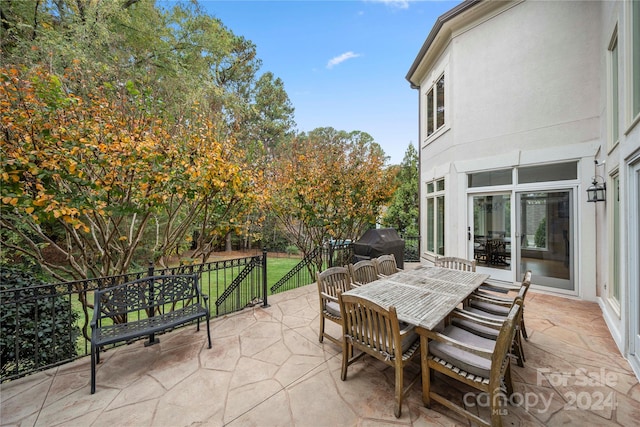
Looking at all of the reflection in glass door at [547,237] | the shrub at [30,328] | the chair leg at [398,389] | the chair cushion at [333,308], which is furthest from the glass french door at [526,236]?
the shrub at [30,328]

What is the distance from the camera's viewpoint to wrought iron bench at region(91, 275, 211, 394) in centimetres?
262

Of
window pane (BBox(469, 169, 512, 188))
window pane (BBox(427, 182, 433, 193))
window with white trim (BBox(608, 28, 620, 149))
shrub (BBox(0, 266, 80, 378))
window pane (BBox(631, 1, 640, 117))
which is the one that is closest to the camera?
window pane (BBox(631, 1, 640, 117))

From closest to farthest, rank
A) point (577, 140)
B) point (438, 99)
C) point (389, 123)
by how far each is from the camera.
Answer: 1. point (577, 140)
2. point (438, 99)
3. point (389, 123)

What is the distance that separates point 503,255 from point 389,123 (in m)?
10.8

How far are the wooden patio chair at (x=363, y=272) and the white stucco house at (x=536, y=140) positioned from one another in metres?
3.11

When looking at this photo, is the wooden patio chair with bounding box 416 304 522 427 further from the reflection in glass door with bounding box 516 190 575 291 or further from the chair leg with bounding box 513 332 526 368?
the reflection in glass door with bounding box 516 190 575 291

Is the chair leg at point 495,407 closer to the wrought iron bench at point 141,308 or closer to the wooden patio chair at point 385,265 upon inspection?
the wooden patio chair at point 385,265

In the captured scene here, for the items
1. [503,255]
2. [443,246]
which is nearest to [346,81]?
[443,246]

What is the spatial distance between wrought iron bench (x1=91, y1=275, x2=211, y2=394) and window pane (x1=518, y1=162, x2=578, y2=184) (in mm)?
6776

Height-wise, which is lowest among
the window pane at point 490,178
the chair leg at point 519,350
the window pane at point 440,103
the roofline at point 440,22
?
the chair leg at point 519,350

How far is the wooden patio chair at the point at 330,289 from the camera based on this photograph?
121 inches

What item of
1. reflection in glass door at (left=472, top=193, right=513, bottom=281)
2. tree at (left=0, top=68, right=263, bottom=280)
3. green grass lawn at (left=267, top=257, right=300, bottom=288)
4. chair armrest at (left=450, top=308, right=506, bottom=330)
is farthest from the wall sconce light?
green grass lawn at (left=267, top=257, right=300, bottom=288)

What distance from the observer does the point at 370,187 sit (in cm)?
748

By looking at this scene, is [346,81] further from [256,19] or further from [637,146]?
[637,146]
